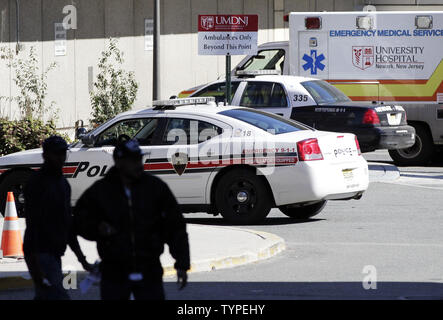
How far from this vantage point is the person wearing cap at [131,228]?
6109 millimetres

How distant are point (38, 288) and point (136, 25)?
77.6ft

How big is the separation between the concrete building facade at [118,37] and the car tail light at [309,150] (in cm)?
1254

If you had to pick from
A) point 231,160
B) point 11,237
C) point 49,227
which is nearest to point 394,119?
point 231,160

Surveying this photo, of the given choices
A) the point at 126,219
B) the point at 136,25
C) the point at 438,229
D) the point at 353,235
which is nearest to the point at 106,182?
the point at 126,219

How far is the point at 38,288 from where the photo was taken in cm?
693

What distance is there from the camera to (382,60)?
21953mm

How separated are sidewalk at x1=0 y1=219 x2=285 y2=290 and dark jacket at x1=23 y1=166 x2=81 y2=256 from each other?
2.76 metres

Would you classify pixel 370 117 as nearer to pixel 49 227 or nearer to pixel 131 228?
pixel 49 227

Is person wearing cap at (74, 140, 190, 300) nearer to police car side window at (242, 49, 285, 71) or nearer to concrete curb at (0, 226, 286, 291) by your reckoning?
concrete curb at (0, 226, 286, 291)

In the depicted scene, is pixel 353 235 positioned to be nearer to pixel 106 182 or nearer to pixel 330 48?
pixel 106 182

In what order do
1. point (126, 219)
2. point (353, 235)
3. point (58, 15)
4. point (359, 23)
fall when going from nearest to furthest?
point (126, 219)
point (353, 235)
point (359, 23)
point (58, 15)

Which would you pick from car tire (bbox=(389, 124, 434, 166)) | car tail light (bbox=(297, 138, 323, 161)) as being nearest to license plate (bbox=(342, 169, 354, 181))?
car tail light (bbox=(297, 138, 323, 161))

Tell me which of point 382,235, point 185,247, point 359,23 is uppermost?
point 359,23

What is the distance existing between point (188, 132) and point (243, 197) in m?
1.08
